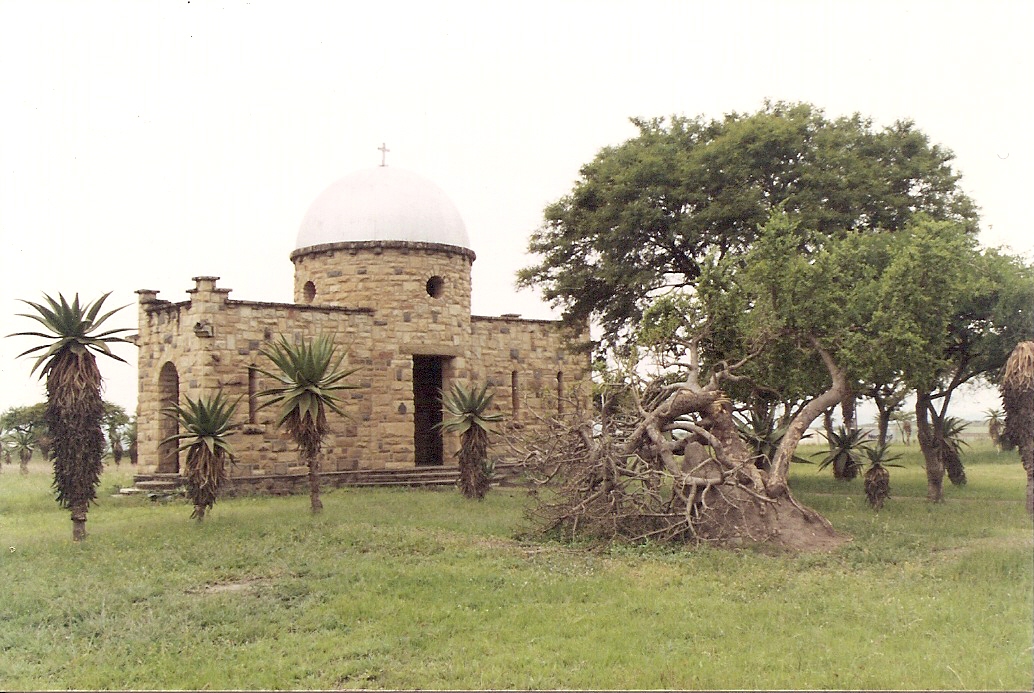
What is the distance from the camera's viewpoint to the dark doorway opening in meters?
26.4

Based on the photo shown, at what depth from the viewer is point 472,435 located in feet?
62.4

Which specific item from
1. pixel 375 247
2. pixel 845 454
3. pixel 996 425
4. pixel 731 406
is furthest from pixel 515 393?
pixel 996 425

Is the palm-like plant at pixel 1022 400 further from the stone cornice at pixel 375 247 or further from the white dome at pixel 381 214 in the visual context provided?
the white dome at pixel 381 214

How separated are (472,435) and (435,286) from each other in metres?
5.95

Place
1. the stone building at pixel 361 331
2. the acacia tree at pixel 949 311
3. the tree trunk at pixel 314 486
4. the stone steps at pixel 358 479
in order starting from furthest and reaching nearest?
the stone building at pixel 361 331
the stone steps at pixel 358 479
the tree trunk at pixel 314 486
the acacia tree at pixel 949 311

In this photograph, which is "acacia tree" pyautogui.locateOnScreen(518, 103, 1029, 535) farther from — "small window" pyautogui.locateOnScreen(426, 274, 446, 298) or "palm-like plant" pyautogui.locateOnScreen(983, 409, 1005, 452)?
"palm-like plant" pyautogui.locateOnScreen(983, 409, 1005, 452)

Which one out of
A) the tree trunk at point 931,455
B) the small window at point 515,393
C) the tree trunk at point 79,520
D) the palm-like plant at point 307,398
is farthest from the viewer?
the small window at point 515,393

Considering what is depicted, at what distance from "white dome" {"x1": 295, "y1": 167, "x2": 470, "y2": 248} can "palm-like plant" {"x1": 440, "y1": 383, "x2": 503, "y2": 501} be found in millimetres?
5839

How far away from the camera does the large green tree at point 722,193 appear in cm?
2053

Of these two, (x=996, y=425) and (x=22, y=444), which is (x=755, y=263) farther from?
(x=22, y=444)

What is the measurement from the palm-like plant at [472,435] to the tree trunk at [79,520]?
7.33 meters

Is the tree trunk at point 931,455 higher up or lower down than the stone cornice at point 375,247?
lower down

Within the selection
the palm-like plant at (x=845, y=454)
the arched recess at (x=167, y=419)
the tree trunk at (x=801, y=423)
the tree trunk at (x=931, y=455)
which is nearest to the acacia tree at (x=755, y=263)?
the tree trunk at (x=801, y=423)

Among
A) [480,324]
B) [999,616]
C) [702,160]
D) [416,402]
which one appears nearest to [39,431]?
[416,402]
